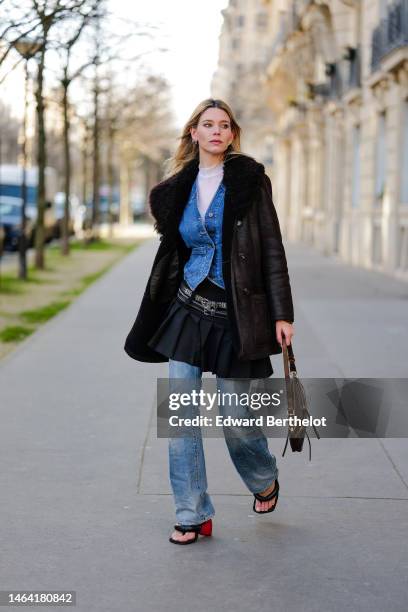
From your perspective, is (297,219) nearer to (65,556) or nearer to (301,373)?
→ (301,373)

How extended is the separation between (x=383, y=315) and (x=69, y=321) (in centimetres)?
381

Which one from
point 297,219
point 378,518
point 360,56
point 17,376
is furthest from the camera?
point 297,219

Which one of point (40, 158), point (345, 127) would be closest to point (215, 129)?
point (40, 158)

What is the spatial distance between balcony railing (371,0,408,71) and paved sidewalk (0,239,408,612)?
12.1 meters

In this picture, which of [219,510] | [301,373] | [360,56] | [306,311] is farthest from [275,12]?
[219,510]

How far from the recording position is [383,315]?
47.6 feet

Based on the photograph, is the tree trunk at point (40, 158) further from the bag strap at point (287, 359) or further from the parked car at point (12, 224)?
the bag strap at point (287, 359)

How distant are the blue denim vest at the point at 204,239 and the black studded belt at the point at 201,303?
1.4 inches

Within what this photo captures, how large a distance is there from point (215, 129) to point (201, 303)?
69cm

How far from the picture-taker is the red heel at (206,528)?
4.86 meters

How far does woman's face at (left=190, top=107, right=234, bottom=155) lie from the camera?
4699 millimetres

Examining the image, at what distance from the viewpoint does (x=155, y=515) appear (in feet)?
17.1

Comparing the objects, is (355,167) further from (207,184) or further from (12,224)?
(207,184)

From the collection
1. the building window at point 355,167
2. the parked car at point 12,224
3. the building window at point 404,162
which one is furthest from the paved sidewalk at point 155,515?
the parked car at point 12,224
